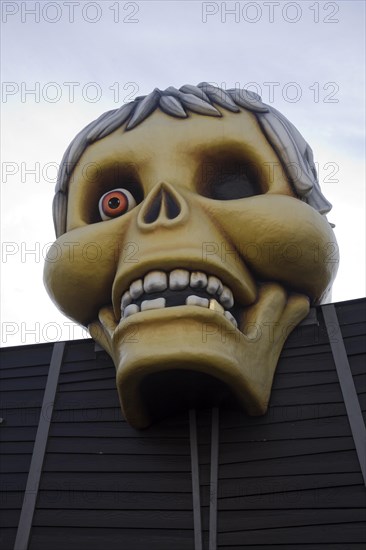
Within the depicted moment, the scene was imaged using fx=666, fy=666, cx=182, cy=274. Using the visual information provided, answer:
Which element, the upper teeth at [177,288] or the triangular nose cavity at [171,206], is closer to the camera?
the upper teeth at [177,288]

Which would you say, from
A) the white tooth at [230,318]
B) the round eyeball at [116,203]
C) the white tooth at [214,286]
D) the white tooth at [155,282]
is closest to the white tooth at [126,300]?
the white tooth at [155,282]

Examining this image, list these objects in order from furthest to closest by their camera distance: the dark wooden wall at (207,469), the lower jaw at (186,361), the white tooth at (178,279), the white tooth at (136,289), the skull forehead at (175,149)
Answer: the skull forehead at (175,149)
the white tooth at (136,289)
the white tooth at (178,279)
the lower jaw at (186,361)
the dark wooden wall at (207,469)

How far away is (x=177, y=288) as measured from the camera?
181 inches

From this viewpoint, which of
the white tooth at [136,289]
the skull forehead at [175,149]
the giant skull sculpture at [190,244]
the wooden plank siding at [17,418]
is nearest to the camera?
the giant skull sculpture at [190,244]

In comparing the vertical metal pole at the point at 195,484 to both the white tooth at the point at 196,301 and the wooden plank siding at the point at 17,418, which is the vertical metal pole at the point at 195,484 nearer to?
the white tooth at the point at 196,301

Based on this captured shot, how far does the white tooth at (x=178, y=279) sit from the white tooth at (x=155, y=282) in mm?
49

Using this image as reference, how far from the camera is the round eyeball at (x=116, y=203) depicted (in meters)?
5.34

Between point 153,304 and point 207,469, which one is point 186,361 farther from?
point 207,469

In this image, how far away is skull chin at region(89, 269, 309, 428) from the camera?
437 centimetres

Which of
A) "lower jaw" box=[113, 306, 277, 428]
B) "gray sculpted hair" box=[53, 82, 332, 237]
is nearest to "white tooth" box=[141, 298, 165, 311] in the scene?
"lower jaw" box=[113, 306, 277, 428]

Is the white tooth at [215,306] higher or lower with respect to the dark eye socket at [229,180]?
lower

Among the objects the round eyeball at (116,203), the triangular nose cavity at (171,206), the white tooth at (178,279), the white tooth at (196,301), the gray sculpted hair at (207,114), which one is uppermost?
the gray sculpted hair at (207,114)

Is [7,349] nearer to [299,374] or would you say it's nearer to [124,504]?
[124,504]

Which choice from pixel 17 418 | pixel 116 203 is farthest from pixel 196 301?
pixel 17 418
